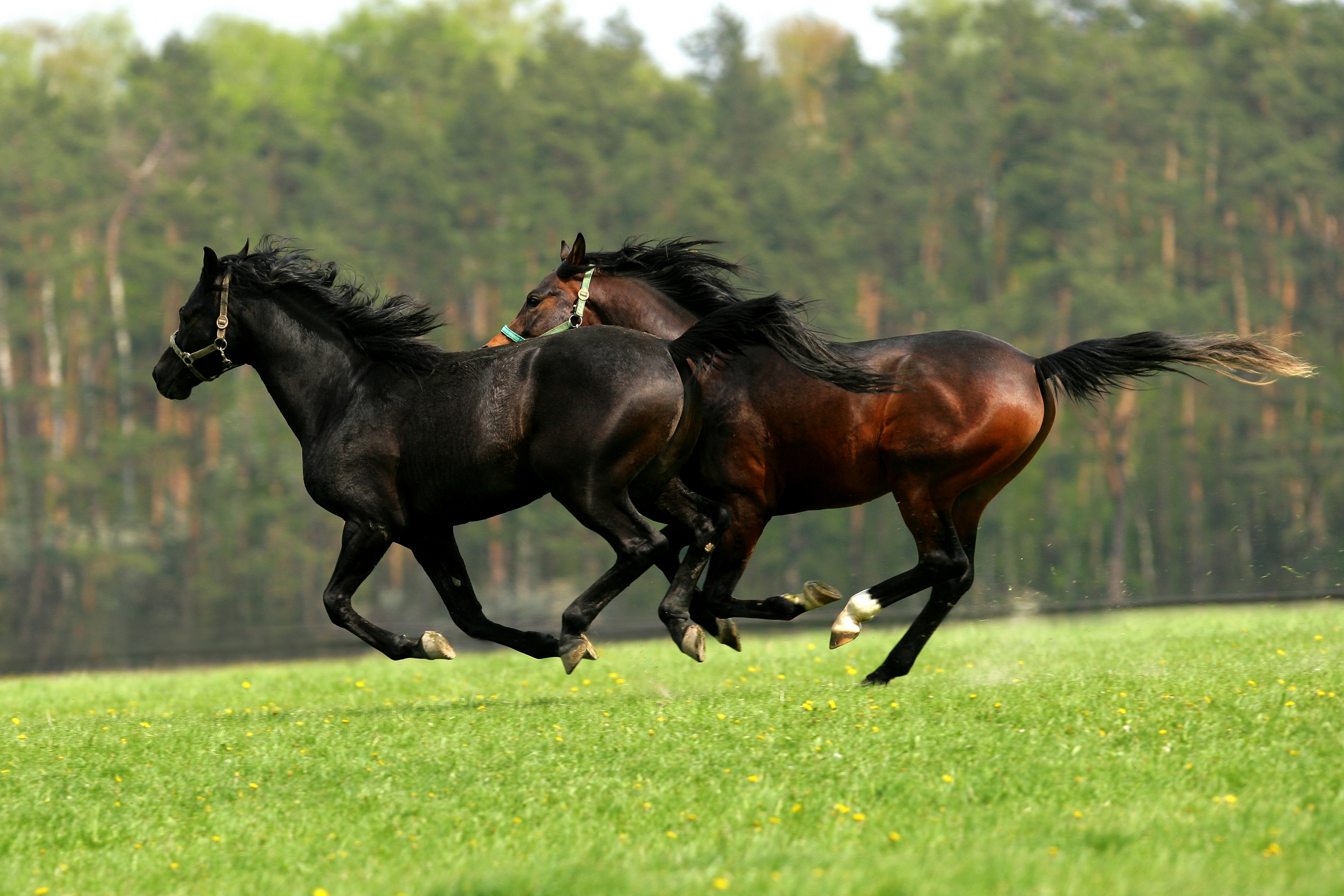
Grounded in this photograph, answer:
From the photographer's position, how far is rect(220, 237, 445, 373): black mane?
359 inches

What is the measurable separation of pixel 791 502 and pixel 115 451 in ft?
139

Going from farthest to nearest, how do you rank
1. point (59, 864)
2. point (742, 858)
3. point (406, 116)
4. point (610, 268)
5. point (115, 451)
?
point (406, 116), point (115, 451), point (610, 268), point (59, 864), point (742, 858)

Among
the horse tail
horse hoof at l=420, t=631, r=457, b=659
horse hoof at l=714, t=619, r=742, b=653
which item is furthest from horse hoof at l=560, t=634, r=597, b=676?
the horse tail

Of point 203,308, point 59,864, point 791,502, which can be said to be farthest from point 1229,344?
point 59,864

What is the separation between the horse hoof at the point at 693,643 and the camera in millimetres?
8148

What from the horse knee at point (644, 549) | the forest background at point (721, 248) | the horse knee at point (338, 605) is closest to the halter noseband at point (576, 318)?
the horse knee at point (644, 549)

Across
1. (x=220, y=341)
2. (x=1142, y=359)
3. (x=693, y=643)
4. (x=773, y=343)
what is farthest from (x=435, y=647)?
(x=1142, y=359)

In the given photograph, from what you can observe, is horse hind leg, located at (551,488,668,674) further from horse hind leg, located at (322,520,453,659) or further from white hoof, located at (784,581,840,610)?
white hoof, located at (784,581,840,610)

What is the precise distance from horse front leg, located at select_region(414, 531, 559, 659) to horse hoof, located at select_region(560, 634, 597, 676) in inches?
14.1

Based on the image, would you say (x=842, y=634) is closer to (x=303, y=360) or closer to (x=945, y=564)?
(x=945, y=564)

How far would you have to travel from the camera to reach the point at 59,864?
5934 mm

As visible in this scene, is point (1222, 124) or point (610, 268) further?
point (1222, 124)

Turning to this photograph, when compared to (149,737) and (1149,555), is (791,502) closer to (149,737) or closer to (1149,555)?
(149,737)

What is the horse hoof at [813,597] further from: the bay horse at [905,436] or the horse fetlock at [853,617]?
the horse fetlock at [853,617]
